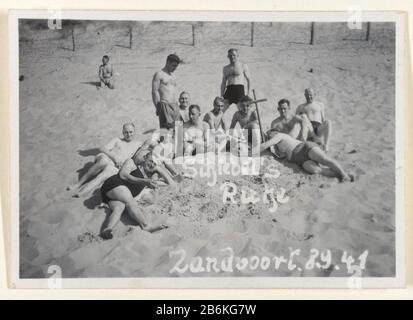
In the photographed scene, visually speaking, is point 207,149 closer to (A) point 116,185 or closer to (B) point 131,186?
(B) point 131,186

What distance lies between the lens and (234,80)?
371 centimetres

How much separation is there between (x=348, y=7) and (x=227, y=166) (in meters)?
1.55

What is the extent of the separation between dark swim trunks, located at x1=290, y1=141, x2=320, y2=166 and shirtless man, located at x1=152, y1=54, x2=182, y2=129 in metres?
0.96

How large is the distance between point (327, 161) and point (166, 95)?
4.50 feet

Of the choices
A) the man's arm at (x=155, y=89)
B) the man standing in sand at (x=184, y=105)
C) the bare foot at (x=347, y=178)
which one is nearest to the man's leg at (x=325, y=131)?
the bare foot at (x=347, y=178)

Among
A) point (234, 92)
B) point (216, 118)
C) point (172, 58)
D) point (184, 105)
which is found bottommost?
point (216, 118)

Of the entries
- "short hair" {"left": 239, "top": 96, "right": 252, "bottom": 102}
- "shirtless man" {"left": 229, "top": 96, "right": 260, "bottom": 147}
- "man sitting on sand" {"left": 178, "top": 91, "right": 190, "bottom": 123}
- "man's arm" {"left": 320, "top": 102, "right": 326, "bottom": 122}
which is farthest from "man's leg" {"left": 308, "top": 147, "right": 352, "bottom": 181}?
"man sitting on sand" {"left": 178, "top": 91, "right": 190, "bottom": 123}

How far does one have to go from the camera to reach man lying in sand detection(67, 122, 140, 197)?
3.63 metres

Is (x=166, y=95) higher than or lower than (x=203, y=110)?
higher

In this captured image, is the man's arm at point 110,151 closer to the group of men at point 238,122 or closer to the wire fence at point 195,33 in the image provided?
the group of men at point 238,122

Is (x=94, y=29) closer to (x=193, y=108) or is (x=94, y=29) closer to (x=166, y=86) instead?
(x=166, y=86)

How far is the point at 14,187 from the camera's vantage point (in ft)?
11.7

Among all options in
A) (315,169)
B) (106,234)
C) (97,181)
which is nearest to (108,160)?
(97,181)

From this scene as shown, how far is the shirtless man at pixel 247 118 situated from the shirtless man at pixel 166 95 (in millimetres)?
462
